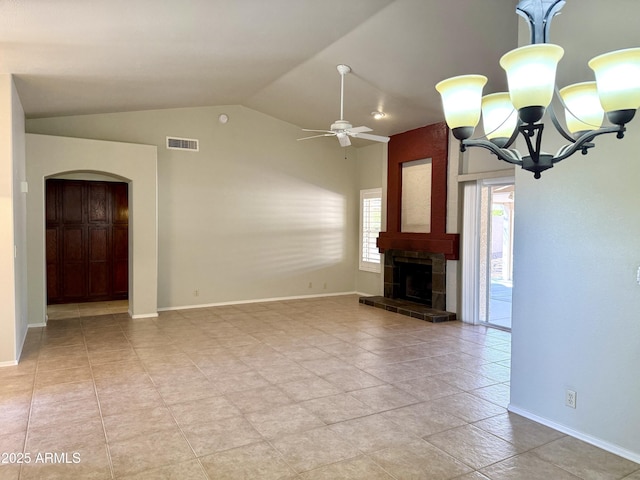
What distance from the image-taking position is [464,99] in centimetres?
222

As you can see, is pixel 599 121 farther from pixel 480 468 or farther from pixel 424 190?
pixel 424 190

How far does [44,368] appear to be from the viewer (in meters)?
4.56

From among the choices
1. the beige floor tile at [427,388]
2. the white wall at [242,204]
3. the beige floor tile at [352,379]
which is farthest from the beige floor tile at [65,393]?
the white wall at [242,204]

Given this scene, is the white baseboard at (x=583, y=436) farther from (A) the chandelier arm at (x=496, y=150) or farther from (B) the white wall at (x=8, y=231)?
(B) the white wall at (x=8, y=231)

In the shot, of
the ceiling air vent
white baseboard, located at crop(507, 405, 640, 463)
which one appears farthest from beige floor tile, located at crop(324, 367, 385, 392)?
the ceiling air vent

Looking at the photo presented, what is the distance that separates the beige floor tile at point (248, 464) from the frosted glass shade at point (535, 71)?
95.3 inches

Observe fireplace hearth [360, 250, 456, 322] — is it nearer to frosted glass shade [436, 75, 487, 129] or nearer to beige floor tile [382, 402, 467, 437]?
beige floor tile [382, 402, 467, 437]

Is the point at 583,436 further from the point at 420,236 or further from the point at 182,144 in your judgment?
the point at 182,144

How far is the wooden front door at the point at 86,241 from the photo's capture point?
315 inches

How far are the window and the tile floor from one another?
321cm

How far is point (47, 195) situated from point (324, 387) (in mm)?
6568

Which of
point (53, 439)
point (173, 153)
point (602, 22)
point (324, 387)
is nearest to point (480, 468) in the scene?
point (324, 387)

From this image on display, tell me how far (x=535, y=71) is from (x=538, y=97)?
110 millimetres

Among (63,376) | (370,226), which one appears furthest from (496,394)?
(370,226)
